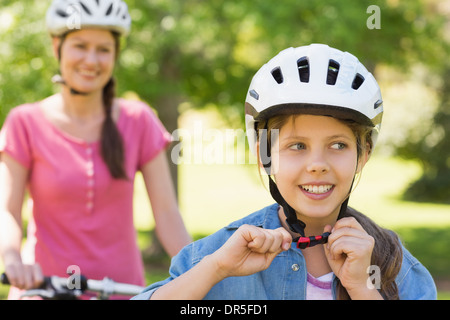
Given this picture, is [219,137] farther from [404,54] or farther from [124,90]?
[404,54]

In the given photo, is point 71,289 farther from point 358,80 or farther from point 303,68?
point 358,80

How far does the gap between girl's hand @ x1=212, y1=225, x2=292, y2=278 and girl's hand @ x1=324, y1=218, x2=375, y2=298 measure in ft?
0.65

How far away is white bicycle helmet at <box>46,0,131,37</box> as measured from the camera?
4.40 m

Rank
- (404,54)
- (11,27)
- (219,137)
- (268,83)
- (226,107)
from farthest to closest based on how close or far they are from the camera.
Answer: (404,54)
(226,107)
(219,137)
(11,27)
(268,83)

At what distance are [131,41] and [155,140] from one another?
22.8 ft

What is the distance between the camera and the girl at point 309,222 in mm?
2650

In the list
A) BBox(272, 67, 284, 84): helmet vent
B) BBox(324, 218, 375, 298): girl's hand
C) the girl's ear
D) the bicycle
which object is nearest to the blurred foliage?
the girl's ear

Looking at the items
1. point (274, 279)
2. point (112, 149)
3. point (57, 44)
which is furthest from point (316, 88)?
point (57, 44)

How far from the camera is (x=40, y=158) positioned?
13.7 ft

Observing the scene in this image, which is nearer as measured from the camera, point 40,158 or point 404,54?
point 40,158

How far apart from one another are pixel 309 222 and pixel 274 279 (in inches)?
14.4

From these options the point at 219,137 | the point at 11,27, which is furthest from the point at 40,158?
the point at 219,137

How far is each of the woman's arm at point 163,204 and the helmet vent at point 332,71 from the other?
1638 millimetres

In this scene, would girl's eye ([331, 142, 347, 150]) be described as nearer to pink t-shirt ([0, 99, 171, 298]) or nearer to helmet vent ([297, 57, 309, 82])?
helmet vent ([297, 57, 309, 82])
